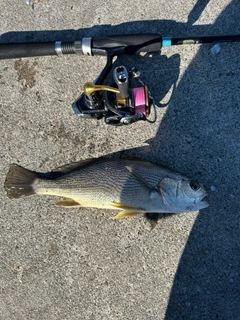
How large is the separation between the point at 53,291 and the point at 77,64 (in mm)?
2103

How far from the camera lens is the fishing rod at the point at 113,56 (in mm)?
2289

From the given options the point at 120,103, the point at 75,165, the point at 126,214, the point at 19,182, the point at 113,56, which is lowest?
the point at 126,214

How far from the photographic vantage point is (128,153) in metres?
2.63

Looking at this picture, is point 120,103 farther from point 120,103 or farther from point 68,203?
point 68,203

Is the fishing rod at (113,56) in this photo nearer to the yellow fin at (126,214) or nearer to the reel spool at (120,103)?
the reel spool at (120,103)

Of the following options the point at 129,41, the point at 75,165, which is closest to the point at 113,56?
the point at 129,41

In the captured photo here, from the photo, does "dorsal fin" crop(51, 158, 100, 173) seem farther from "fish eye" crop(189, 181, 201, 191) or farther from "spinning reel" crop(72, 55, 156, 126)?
"fish eye" crop(189, 181, 201, 191)

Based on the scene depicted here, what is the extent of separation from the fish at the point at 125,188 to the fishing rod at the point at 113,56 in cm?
40

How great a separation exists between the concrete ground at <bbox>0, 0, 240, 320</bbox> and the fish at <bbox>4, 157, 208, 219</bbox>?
20cm

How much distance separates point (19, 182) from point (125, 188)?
957 mm

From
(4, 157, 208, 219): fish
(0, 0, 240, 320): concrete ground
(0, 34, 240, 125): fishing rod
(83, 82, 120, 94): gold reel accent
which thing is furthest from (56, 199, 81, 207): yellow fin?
(83, 82, 120, 94): gold reel accent

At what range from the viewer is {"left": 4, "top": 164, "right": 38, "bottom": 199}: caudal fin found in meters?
2.55

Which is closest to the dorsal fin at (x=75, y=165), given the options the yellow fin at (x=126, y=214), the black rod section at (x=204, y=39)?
the yellow fin at (x=126, y=214)

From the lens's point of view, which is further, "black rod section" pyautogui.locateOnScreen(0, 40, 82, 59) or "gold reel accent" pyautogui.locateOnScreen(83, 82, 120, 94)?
"black rod section" pyautogui.locateOnScreen(0, 40, 82, 59)
